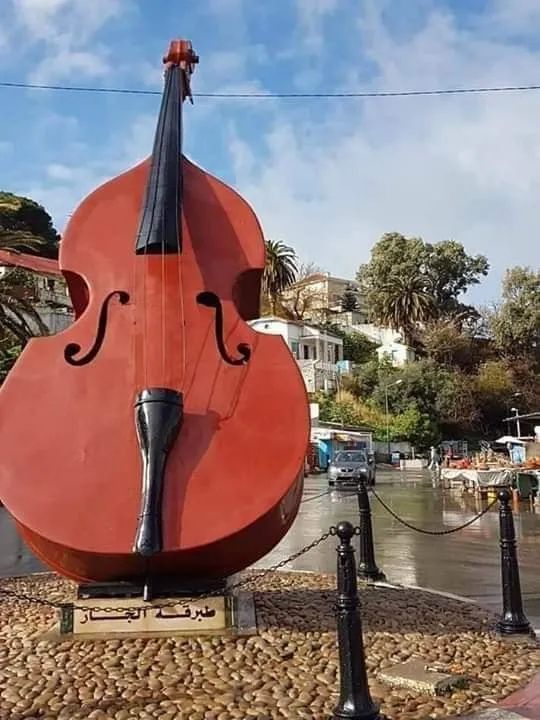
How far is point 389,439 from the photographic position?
160ft

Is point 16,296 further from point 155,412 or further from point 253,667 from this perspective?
point 253,667

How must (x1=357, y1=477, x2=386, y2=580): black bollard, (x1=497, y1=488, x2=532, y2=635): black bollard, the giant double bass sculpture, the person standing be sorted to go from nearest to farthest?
the giant double bass sculpture < (x1=497, y1=488, x2=532, y2=635): black bollard < (x1=357, y1=477, x2=386, y2=580): black bollard < the person standing

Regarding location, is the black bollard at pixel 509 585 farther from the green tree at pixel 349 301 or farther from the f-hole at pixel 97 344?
the green tree at pixel 349 301

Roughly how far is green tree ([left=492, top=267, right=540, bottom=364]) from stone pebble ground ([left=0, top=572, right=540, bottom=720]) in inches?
2019

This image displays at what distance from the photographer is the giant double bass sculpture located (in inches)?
172

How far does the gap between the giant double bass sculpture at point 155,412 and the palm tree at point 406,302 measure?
55.3m

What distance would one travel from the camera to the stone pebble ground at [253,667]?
3.83 meters

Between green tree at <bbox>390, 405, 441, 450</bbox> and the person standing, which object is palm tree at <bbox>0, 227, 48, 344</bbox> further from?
green tree at <bbox>390, 405, 441, 450</bbox>

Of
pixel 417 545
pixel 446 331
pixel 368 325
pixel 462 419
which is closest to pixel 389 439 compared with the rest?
pixel 462 419

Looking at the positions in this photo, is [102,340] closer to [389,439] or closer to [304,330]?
[389,439]

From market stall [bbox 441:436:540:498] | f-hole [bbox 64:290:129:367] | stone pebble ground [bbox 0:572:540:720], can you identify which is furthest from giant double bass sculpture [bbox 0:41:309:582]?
market stall [bbox 441:436:540:498]

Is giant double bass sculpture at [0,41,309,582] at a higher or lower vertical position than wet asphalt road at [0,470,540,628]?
higher

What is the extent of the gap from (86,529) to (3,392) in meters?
0.99

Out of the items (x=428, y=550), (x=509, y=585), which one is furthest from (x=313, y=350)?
(x=509, y=585)
